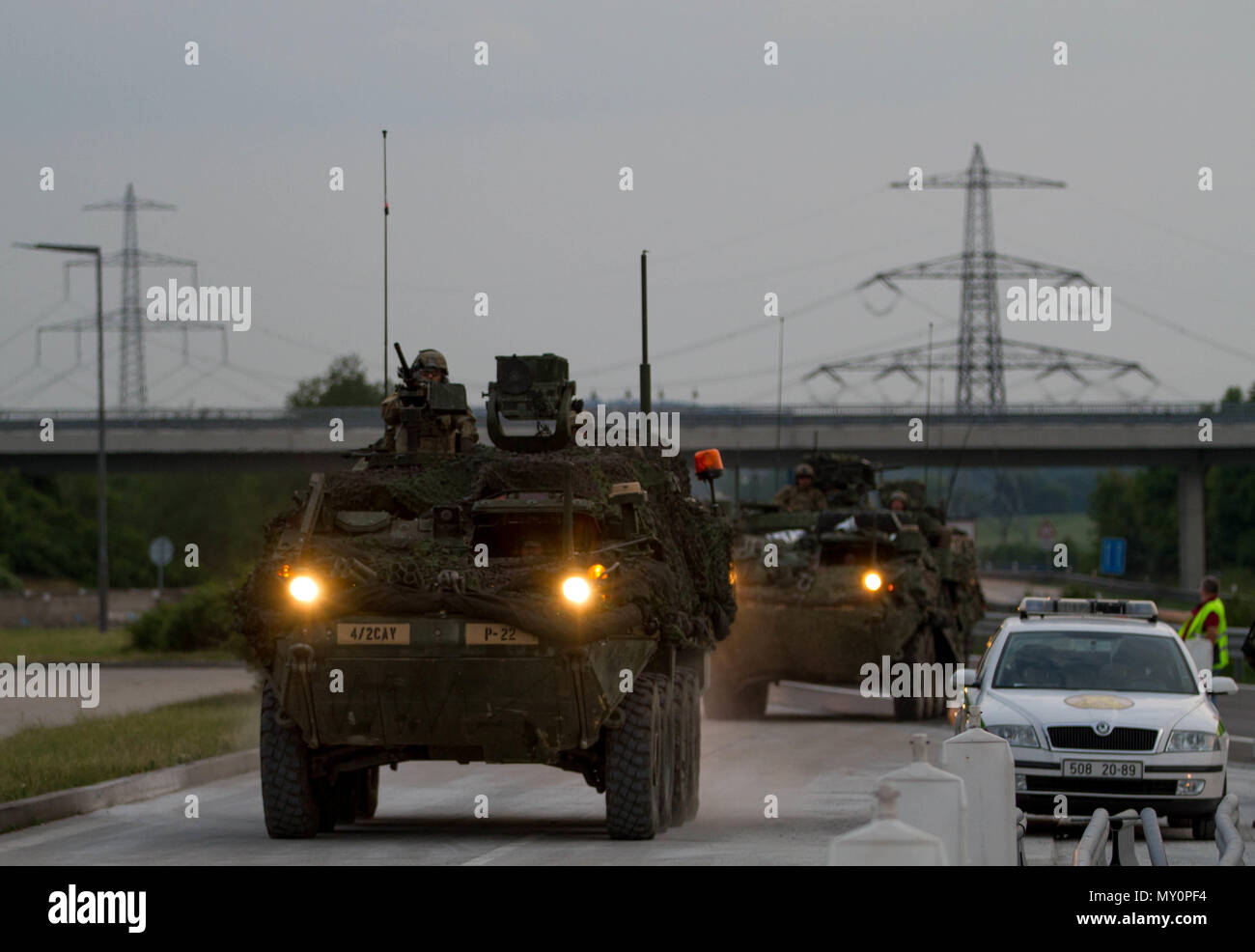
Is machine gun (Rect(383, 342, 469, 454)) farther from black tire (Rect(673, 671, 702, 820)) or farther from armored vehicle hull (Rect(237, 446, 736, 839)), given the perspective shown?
black tire (Rect(673, 671, 702, 820))

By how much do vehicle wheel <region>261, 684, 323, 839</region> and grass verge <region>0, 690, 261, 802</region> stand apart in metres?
2.73

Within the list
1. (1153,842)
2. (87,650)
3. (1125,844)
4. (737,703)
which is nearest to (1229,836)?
(1153,842)

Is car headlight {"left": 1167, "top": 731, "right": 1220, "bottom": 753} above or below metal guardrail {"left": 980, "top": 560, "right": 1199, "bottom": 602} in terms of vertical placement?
above

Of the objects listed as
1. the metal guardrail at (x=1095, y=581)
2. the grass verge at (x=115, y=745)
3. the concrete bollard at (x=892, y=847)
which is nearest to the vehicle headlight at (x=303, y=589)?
the grass verge at (x=115, y=745)

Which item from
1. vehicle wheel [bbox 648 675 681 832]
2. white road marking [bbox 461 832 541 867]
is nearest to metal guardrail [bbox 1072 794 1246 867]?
white road marking [bbox 461 832 541 867]

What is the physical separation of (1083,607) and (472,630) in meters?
5.58

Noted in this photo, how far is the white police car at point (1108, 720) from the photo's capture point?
14.7m

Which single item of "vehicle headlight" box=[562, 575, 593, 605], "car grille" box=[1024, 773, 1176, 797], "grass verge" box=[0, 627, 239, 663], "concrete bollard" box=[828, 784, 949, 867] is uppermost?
"vehicle headlight" box=[562, 575, 593, 605]

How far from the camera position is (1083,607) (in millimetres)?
16938

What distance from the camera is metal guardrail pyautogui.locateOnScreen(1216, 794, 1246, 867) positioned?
32.5 feet

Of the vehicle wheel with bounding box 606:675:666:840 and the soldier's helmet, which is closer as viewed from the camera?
the vehicle wheel with bounding box 606:675:666:840

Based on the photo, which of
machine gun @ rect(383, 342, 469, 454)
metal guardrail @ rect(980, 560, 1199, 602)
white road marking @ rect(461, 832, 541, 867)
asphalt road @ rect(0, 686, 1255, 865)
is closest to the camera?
white road marking @ rect(461, 832, 541, 867)

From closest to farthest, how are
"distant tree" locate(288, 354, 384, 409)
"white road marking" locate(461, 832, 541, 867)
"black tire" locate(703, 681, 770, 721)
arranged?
"white road marking" locate(461, 832, 541, 867), "black tire" locate(703, 681, 770, 721), "distant tree" locate(288, 354, 384, 409)

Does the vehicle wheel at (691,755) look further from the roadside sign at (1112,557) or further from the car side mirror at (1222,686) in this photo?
the roadside sign at (1112,557)
